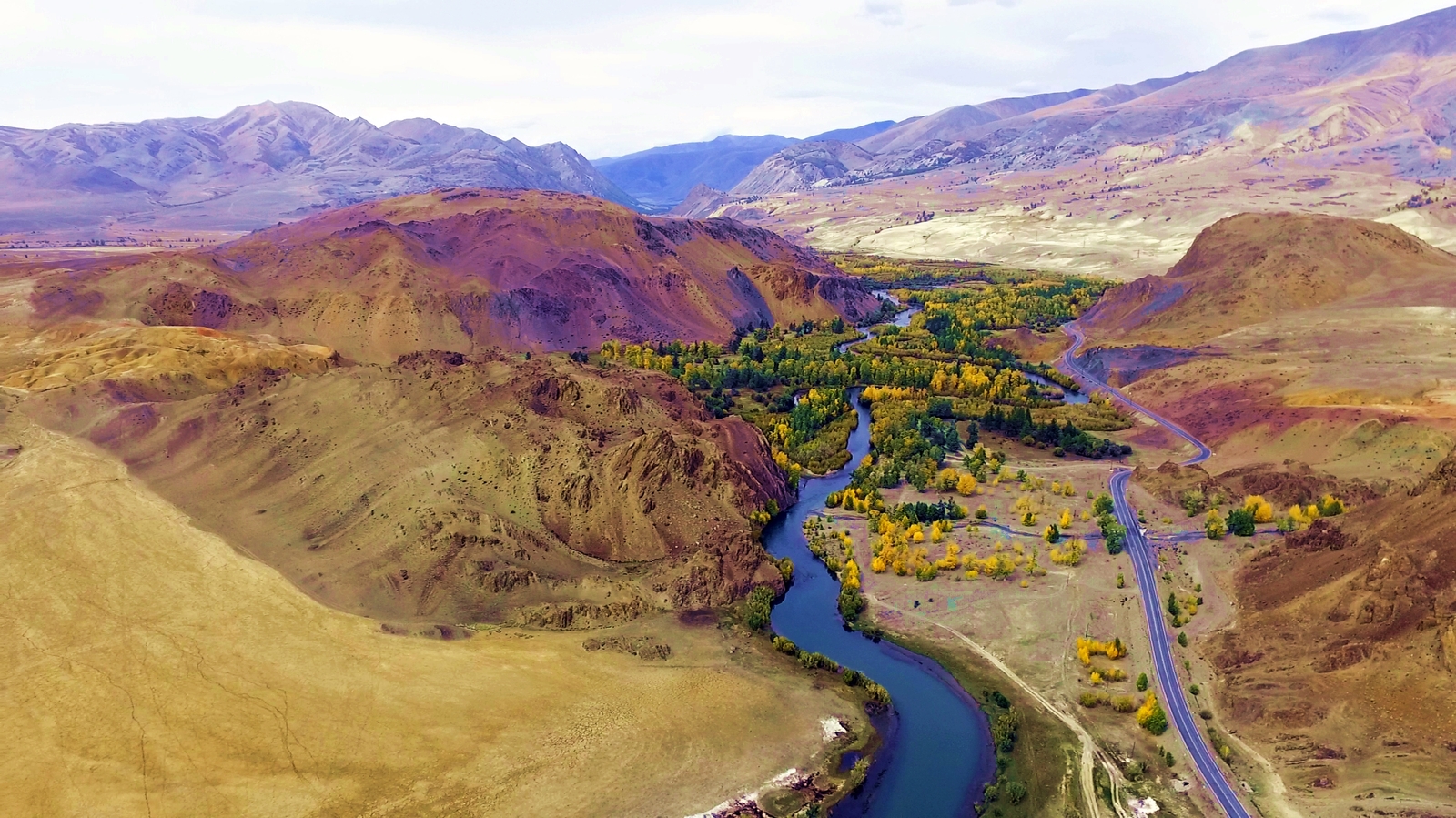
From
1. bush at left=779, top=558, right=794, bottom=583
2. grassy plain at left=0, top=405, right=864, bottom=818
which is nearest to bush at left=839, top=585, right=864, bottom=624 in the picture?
bush at left=779, top=558, right=794, bottom=583

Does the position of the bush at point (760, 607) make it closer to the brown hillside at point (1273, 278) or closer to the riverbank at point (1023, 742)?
the riverbank at point (1023, 742)

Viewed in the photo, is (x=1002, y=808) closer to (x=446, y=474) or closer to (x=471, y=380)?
(x=446, y=474)

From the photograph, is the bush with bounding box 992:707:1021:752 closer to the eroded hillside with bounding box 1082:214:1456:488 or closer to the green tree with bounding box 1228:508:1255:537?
the green tree with bounding box 1228:508:1255:537

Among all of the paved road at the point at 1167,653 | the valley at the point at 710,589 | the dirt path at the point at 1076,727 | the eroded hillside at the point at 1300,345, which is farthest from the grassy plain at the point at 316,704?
the eroded hillside at the point at 1300,345

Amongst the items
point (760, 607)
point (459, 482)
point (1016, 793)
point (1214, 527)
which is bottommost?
point (1016, 793)

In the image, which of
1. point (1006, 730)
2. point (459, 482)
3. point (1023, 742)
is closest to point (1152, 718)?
point (1023, 742)

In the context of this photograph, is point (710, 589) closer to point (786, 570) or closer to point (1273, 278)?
point (786, 570)

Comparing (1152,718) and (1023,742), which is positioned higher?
(1152,718)

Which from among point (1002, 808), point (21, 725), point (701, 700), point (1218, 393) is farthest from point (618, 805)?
point (1218, 393)
